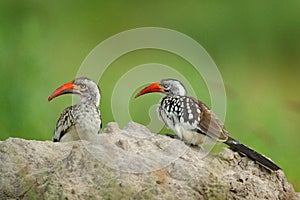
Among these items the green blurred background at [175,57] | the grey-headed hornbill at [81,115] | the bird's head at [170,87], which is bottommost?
the grey-headed hornbill at [81,115]

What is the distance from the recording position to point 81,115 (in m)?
4.74

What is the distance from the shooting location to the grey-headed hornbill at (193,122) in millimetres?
4383

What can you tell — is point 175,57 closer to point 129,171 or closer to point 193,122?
point 193,122

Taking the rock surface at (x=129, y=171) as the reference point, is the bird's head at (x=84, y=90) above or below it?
above

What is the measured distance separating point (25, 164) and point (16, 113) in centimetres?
165

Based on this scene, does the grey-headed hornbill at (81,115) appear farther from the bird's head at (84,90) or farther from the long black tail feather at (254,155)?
the long black tail feather at (254,155)

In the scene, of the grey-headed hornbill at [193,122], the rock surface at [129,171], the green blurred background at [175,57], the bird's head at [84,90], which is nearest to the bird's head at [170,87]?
the grey-headed hornbill at [193,122]

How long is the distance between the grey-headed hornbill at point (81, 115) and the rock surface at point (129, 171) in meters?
0.38

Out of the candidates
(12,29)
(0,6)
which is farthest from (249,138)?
(0,6)

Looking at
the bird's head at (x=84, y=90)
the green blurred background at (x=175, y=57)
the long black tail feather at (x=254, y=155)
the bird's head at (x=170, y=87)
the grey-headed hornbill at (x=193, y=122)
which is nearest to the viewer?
the long black tail feather at (x=254, y=155)

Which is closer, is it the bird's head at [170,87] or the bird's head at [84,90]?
the bird's head at [170,87]

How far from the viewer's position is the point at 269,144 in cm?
553

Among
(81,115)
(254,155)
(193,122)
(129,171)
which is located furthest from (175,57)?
(129,171)

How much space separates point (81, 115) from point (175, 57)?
2464 millimetres
